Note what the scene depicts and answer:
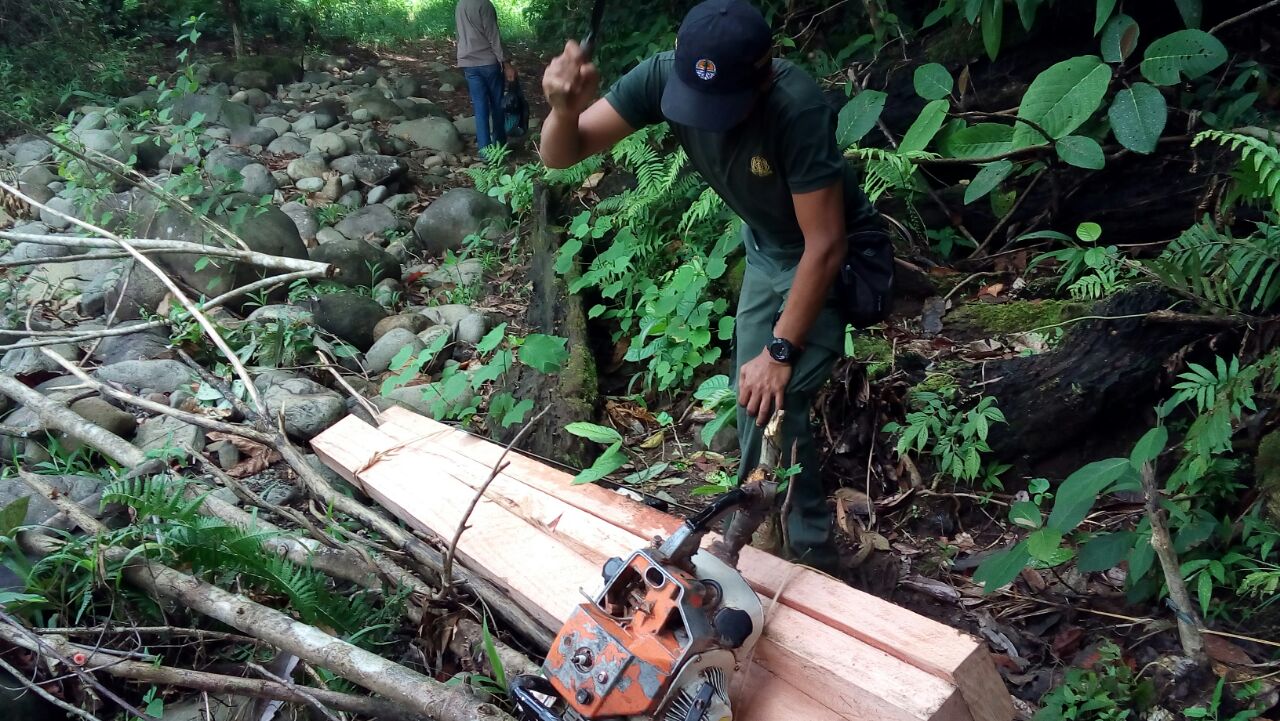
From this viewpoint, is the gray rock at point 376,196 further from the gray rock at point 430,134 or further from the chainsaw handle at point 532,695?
the chainsaw handle at point 532,695

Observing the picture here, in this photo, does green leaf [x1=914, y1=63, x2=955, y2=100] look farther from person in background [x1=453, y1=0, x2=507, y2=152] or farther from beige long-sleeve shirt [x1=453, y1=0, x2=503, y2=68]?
beige long-sleeve shirt [x1=453, y1=0, x2=503, y2=68]

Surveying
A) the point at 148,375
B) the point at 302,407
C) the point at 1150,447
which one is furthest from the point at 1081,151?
the point at 148,375

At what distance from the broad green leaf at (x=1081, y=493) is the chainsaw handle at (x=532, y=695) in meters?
1.51

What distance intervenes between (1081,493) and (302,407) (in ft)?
12.1

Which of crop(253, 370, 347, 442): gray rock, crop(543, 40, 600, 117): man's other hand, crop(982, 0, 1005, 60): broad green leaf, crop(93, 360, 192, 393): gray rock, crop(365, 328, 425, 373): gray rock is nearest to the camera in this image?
crop(543, 40, 600, 117): man's other hand

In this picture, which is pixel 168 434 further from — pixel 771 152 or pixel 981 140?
pixel 981 140

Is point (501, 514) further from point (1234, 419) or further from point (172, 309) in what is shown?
point (172, 309)

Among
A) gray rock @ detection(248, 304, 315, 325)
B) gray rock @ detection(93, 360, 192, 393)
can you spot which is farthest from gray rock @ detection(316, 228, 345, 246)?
gray rock @ detection(93, 360, 192, 393)

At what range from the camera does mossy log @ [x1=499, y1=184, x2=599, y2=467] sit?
3.93 m

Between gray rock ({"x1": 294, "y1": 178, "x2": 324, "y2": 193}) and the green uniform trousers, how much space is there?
20.6 feet

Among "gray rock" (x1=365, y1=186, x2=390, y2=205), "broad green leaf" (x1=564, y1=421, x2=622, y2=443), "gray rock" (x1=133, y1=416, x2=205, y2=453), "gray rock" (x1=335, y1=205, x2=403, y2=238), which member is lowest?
"gray rock" (x1=133, y1=416, x2=205, y2=453)

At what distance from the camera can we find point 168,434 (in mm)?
4191

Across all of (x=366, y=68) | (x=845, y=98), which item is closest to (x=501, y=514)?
(x=845, y=98)

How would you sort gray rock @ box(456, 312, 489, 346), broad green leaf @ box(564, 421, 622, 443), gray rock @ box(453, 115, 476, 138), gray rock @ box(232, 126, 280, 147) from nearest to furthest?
broad green leaf @ box(564, 421, 622, 443), gray rock @ box(456, 312, 489, 346), gray rock @ box(232, 126, 280, 147), gray rock @ box(453, 115, 476, 138)
